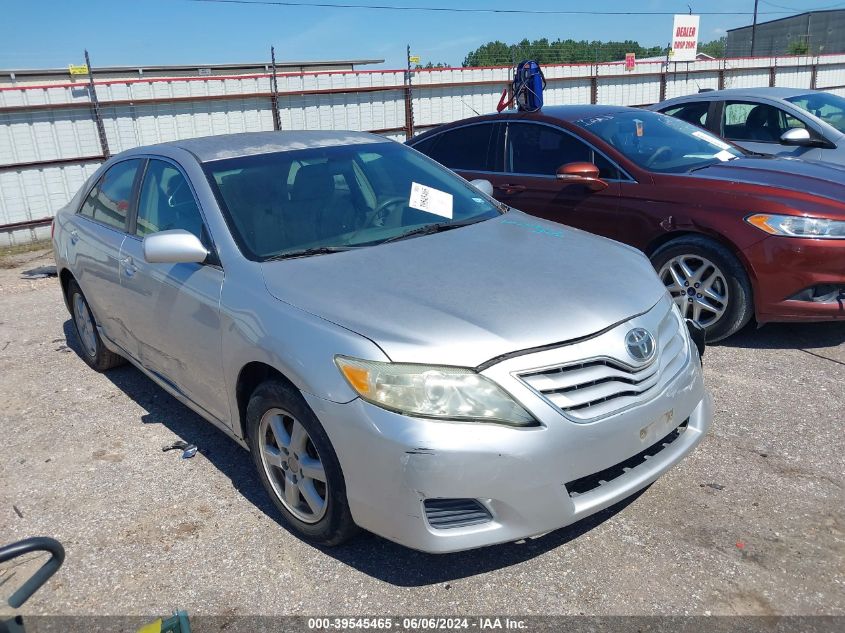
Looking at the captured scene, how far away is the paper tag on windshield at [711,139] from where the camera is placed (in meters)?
5.66

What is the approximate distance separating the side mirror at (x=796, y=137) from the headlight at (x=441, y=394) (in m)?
5.74

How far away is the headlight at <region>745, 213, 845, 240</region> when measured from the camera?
4293 millimetres

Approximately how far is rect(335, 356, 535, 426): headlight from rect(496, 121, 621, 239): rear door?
3107mm

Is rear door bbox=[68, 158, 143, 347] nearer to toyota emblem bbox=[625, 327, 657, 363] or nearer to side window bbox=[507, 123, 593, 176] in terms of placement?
toyota emblem bbox=[625, 327, 657, 363]

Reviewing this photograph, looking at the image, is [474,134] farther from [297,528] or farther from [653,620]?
[653,620]

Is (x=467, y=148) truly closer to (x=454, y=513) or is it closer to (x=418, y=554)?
(x=418, y=554)

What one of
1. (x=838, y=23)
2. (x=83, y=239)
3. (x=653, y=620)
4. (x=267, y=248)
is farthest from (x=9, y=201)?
(x=838, y=23)

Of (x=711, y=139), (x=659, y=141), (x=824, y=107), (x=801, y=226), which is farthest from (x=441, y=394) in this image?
(x=824, y=107)

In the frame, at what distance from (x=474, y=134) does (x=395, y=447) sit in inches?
169

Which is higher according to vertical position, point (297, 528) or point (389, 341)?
point (389, 341)

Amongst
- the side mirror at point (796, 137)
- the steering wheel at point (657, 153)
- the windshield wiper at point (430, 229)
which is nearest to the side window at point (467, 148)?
the steering wheel at point (657, 153)

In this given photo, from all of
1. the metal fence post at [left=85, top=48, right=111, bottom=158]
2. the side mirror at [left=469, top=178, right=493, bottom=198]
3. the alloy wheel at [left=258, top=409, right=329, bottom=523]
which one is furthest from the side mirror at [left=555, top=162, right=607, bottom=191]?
the metal fence post at [left=85, top=48, right=111, bottom=158]

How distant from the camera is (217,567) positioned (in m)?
2.80

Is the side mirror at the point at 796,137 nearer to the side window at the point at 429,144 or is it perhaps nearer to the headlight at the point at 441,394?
the side window at the point at 429,144
